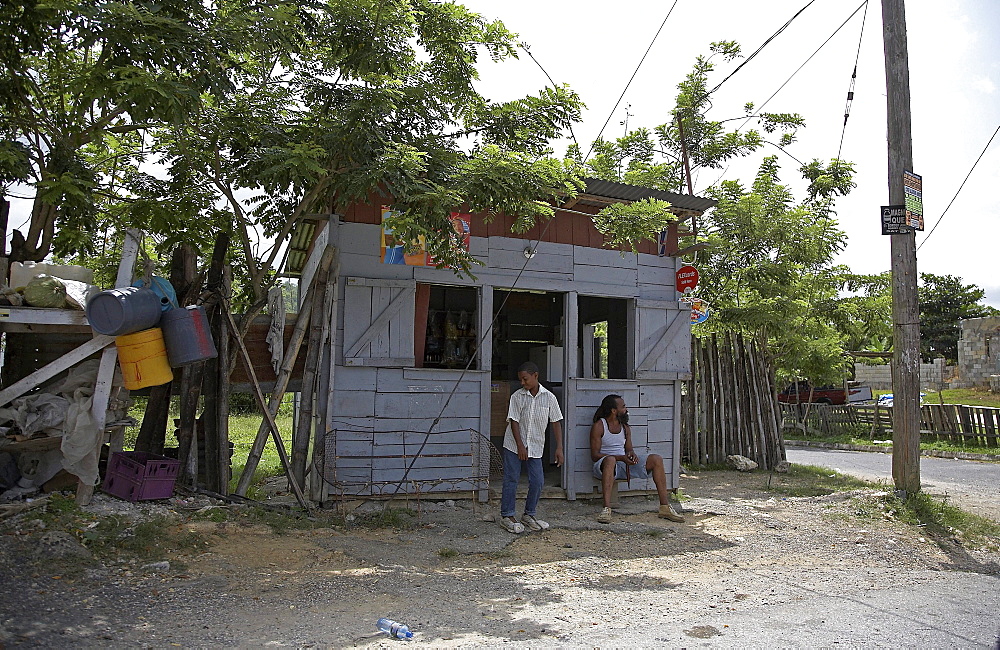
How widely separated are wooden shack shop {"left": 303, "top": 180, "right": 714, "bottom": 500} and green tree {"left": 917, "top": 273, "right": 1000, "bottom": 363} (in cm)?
3306

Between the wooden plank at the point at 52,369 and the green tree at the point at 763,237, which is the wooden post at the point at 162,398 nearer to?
the wooden plank at the point at 52,369

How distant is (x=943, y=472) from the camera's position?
12.3 meters

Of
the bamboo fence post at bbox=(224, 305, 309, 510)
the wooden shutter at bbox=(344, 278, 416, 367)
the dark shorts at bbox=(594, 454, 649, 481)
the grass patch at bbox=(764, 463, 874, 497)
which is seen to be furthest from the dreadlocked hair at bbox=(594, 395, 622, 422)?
the bamboo fence post at bbox=(224, 305, 309, 510)

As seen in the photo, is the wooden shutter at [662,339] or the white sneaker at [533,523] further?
the wooden shutter at [662,339]

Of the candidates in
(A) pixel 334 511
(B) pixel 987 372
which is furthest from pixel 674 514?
(B) pixel 987 372

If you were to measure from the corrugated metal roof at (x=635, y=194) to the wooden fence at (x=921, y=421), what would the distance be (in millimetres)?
9793

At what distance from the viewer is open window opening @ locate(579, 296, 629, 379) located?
10117 millimetres

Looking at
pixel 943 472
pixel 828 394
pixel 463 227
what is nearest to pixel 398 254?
pixel 463 227

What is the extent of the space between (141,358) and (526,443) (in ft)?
11.6

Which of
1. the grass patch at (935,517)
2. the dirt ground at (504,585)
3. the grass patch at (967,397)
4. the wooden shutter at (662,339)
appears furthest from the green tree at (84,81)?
the grass patch at (967,397)

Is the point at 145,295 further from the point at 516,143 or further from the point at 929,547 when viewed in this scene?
the point at 929,547

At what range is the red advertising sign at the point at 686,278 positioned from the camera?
30.3 feet

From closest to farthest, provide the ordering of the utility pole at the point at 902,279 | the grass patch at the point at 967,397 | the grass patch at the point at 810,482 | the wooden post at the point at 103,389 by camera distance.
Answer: the wooden post at the point at 103,389 → the utility pole at the point at 902,279 → the grass patch at the point at 810,482 → the grass patch at the point at 967,397

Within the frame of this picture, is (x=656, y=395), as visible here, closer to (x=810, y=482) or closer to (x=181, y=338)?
(x=810, y=482)
